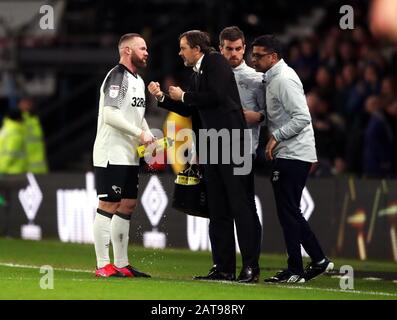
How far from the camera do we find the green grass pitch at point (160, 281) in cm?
923

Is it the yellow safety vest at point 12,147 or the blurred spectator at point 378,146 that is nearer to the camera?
the blurred spectator at point 378,146

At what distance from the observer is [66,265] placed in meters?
12.4

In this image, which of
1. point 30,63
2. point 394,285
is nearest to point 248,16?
point 30,63

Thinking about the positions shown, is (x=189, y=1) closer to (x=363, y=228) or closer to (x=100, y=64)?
(x=100, y=64)

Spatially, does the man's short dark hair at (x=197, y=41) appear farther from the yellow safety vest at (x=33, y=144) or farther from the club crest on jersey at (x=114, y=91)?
the yellow safety vest at (x=33, y=144)

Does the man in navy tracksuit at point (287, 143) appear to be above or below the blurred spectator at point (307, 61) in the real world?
below

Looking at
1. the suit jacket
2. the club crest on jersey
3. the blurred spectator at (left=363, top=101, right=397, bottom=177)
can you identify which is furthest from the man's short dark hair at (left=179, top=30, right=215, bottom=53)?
the blurred spectator at (left=363, top=101, right=397, bottom=177)

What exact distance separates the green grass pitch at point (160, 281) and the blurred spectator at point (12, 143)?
3871 millimetres

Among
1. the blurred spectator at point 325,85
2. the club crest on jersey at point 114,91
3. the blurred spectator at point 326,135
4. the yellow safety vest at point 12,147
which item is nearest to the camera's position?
the club crest on jersey at point 114,91

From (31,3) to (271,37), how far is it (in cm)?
1371

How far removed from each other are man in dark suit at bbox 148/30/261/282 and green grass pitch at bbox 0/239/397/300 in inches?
13.8

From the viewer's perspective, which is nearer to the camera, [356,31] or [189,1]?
[356,31]

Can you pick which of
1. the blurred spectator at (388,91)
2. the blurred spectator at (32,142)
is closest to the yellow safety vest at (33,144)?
the blurred spectator at (32,142)

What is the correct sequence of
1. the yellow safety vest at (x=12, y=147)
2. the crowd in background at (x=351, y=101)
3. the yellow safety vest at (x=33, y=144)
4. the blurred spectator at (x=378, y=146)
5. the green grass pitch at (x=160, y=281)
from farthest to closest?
1. the yellow safety vest at (x=33, y=144)
2. the yellow safety vest at (x=12, y=147)
3. the crowd in background at (x=351, y=101)
4. the blurred spectator at (x=378, y=146)
5. the green grass pitch at (x=160, y=281)
